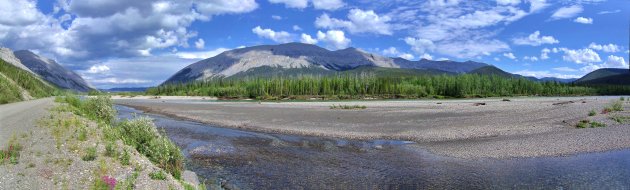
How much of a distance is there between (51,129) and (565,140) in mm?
32716

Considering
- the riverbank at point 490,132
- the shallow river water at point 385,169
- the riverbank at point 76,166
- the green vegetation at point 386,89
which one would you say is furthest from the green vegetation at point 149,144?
the green vegetation at point 386,89

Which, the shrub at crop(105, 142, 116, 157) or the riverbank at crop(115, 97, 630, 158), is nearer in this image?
the shrub at crop(105, 142, 116, 157)

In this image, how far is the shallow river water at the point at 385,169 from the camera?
18.2 m

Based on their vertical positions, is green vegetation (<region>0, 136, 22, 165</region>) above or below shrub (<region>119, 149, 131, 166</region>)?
above

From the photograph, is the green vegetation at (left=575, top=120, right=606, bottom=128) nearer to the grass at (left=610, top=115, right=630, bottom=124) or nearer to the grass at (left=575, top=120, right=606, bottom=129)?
the grass at (left=575, top=120, right=606, bottom=129)

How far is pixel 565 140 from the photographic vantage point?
29.0 metres

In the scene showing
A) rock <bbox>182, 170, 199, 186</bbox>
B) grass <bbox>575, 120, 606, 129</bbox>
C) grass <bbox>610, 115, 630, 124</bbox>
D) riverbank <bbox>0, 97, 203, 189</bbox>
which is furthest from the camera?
grass <bbox>610, 115, 630, 124</bbox>

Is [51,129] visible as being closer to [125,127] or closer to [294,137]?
[125,127]

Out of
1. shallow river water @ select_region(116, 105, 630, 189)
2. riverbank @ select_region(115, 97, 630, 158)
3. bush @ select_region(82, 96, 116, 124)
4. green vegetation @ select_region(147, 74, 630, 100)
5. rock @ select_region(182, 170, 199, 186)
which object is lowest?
shallow river water @ select_region(116, 105, 630, 189)

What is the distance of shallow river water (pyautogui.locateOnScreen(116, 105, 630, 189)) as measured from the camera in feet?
59.8

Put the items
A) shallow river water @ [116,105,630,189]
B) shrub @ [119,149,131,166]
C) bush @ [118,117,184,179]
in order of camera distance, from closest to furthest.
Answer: shrub @ [119,149,131,166] → shallow river water @ [116,105,630,189] → bush @ [118,117,184,179]

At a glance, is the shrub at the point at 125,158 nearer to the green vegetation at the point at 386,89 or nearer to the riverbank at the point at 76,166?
the riverbank at the point at 76,166

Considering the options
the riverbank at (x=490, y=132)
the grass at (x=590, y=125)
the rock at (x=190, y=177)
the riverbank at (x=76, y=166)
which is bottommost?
the rock at (x=190, y=177)

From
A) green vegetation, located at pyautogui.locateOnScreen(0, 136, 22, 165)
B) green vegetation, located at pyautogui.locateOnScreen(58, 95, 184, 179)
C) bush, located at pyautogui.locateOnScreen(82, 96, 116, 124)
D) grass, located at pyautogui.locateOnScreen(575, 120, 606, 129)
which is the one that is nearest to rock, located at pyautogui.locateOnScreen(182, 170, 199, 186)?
green vegetation, located at pyautogui.locateOnScreen(58, 95, 184, 179)
